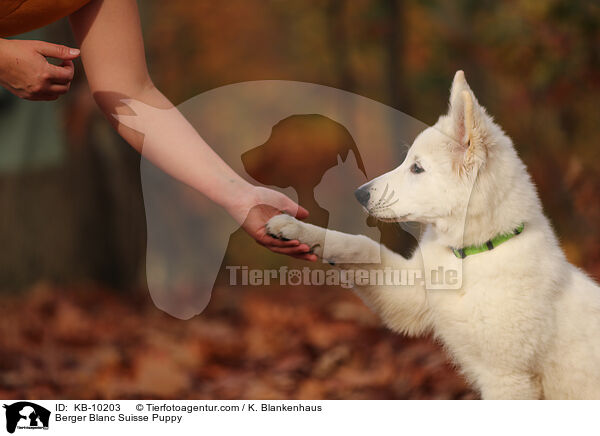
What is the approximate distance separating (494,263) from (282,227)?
0.80m

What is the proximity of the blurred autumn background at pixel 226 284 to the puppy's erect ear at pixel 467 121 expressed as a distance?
169cm

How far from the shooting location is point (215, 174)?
2215 mm

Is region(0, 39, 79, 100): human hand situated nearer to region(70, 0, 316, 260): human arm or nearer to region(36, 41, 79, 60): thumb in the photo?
region(36, 41, 79, 60): thumb

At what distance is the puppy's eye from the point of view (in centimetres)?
233

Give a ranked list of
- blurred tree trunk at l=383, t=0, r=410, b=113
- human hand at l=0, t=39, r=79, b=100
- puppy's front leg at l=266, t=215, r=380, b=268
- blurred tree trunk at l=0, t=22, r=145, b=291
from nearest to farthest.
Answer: human hand at l=0, t=39, r=79, b=100, puppy's front leg at l=266, t=215, r=380, b=268, blurred tree trunk at l=383, t=0, r=410, b=113, blurred tree trunk at l=0, t=22, r=145, b=291

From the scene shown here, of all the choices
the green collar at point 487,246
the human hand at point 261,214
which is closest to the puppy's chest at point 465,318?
the green collar at point 487,246

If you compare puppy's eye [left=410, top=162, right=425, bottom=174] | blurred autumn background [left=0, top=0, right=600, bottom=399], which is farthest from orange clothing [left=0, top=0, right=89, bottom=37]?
blurred autumn background [left=0, top=0, right=600, bottom=399]

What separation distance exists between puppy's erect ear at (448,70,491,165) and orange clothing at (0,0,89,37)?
51.9 inches

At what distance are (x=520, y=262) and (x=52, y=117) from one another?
485 centimetres

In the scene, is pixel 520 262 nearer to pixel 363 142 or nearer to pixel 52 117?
pixel 363 142

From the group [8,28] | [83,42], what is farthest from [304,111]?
[8,28]
